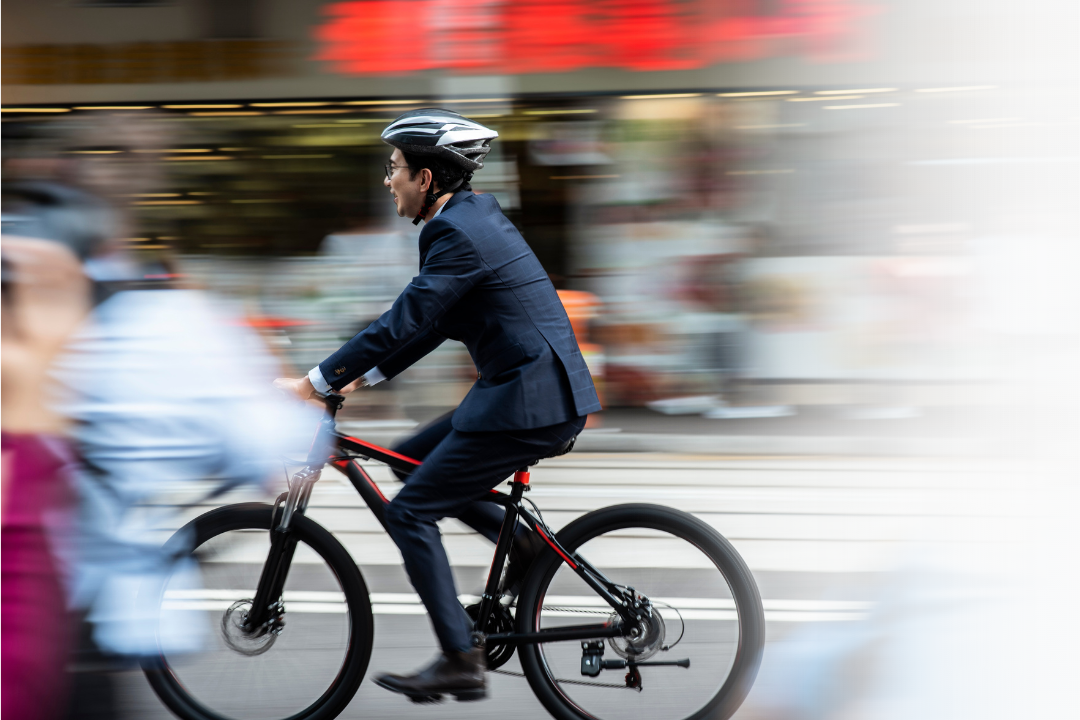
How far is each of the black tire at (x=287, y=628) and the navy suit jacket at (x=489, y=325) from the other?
19.2 inches

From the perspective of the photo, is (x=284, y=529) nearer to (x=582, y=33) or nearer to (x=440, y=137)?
(x=440, y=137)

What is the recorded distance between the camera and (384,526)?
2.92 metres

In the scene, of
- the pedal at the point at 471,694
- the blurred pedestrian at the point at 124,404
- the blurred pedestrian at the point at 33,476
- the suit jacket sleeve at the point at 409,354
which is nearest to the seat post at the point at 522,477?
the suit jacket sleeve at the point at 409,354

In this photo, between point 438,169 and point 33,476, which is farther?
point 438,169

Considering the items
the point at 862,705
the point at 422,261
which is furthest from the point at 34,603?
the point at 862,705

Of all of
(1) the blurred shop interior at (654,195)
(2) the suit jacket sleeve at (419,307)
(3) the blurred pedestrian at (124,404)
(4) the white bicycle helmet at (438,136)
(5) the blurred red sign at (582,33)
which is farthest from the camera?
(1) the blurred shop interior at (654,195)

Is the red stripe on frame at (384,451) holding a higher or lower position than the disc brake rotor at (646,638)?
higher

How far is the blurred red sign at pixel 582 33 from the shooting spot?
643 centimetres

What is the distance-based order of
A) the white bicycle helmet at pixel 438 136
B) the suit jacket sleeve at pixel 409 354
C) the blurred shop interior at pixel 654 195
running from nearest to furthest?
the white bicycle helmet at pixel 438 136
the suit jacket sleeve at pixel 409 354
the blurred shop interior at pixel 654 195

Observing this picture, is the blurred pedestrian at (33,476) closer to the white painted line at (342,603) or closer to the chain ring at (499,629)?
the white painted line at (342,603)

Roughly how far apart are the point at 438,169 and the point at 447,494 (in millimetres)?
916

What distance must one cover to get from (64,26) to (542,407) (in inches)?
233

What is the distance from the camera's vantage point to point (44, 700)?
7.55ft

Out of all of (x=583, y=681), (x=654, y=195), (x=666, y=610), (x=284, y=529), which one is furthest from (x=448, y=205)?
(x=654, y=195)
